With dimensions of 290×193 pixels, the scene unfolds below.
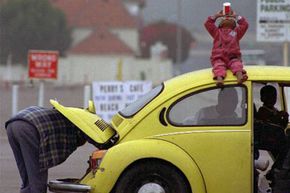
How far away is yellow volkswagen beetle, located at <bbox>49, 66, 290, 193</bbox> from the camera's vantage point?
670 centimetres

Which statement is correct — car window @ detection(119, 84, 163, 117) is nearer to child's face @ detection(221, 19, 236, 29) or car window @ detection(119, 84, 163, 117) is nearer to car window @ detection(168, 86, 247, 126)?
car window @ detection(168, 86, 247, 126)

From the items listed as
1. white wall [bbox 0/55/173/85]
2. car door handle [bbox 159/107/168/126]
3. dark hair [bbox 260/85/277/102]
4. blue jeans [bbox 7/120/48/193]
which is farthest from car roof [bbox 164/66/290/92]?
white wall [bbox 0/55/173/85]

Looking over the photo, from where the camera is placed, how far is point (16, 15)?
173 ft

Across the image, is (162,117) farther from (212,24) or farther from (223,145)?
(212,24)

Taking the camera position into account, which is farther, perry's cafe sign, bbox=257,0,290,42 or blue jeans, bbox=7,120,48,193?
perry's cafe sign, bbox=257,0,290,42

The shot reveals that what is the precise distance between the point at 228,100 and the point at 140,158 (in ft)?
3.26

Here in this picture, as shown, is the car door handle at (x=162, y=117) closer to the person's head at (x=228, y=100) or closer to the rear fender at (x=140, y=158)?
the rear fender at (x=140, y=158)

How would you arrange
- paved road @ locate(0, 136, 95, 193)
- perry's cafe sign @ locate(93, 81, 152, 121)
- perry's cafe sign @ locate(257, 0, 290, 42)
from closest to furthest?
paved road @ locate(0, 136, 95, 193) < perry's cafe sign @ locate(257, 0, 290, 42) < perry's cafe sign @ locate(93, 81, 152, 121)

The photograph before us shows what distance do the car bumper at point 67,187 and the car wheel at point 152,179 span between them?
0.32 metres

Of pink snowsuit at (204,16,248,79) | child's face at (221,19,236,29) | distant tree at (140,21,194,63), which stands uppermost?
distant tree at (140,21,194,63)

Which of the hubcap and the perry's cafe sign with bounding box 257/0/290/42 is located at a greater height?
the perry's cafe sign with bounding box 257/0/290/42

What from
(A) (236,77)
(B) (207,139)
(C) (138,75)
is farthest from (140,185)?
(C) (138,75)

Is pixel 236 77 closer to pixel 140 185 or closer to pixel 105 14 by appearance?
pixel 140 185

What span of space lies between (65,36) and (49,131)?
47893mm
